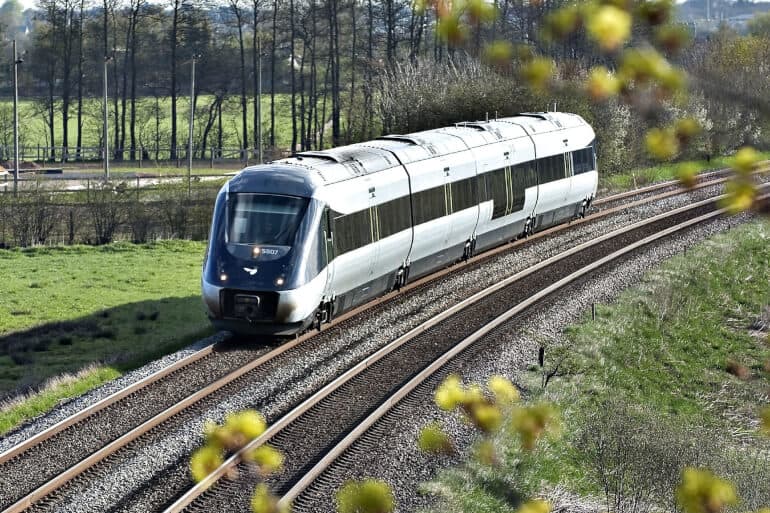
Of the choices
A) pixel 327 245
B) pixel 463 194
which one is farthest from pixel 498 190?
pixel 327 245

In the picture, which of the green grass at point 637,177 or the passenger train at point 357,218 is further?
the green grass at point 637,177

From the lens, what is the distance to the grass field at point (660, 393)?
495 inches

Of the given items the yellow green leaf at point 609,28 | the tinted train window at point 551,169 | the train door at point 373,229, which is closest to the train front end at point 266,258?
the train door at point 373,229

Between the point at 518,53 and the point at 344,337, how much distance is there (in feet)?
49.9

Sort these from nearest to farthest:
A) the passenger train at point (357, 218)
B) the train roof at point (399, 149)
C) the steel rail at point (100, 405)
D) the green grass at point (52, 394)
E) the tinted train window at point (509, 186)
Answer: the steel rail at point (100, 405)
the green grass at point (52, 394)
the passenger train at point (357, 218)
the train roof at point (399, 149)
the tinted train window at point (509, 186)

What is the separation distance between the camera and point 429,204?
2217 centimetres

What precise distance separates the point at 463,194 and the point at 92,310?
891 cm

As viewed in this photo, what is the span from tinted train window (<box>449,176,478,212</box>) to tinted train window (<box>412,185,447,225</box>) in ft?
1.77

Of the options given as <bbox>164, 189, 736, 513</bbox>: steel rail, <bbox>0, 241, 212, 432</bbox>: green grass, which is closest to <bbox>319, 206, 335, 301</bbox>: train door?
<bbox>164, 189, 736, 513</bbox>: steel rail

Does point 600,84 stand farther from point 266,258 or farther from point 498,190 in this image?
point 498,190

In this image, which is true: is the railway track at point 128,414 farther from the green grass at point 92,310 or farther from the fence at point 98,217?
the fence at point 98,217

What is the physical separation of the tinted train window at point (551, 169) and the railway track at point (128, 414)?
33.4 feet

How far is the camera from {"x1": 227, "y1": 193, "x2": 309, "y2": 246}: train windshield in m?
17.6

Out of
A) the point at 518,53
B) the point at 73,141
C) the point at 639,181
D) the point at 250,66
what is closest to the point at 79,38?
the point at 250,66
